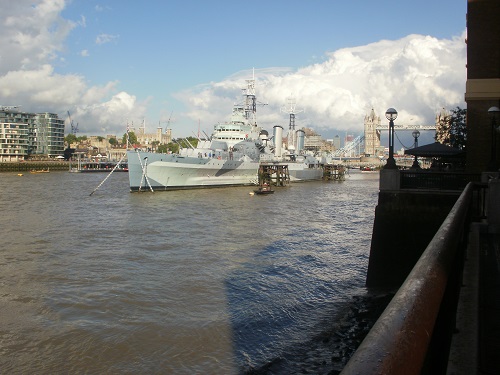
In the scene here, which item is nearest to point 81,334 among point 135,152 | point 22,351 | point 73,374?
point 22,351

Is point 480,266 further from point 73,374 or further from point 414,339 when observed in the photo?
point 73,374

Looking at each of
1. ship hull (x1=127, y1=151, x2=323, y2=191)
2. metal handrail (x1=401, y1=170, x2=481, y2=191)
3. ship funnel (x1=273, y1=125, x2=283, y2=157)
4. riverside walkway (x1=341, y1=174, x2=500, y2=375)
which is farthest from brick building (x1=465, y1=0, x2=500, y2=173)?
ship funnel (x1=273, y1=125, x2=283, y2=157)

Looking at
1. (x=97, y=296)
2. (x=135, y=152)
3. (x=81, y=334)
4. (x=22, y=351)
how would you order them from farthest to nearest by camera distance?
(x=135, y=152) < (x=97, y=296) < (x=81, y=334) < (x=22, y=351)

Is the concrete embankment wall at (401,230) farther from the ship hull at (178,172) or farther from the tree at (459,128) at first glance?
the ship hull at (178,172)

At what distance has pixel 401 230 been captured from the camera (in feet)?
43.7

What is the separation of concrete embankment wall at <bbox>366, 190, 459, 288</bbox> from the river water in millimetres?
895

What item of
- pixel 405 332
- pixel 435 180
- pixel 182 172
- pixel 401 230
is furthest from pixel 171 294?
pixel 182 172

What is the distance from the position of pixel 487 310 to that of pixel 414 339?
12.2 feet

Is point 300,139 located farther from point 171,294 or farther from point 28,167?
point 171,294

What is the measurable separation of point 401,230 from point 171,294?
22.0ft

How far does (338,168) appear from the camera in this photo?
10744cm

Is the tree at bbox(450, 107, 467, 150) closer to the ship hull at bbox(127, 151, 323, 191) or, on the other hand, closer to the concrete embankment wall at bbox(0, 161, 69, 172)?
the ship hull at bbox(127, 151, 323, 191)

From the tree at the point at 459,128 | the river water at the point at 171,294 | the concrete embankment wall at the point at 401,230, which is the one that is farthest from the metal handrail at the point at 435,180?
the tree at the point at 459,128

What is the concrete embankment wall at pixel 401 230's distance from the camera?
1294 centimetres
